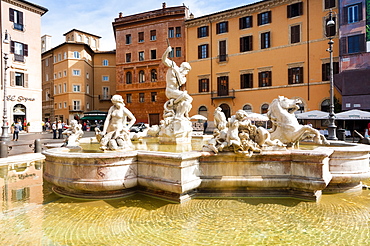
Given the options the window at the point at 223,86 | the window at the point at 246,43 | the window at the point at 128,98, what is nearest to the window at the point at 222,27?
the window at the point at 246,43

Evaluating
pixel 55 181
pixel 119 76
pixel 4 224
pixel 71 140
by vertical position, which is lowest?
pixel 4 224

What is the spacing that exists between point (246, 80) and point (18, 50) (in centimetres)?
2682

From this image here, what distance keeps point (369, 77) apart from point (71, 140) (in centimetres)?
2434

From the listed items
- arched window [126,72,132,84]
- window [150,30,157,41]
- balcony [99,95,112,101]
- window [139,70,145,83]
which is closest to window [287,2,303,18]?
window [150,30,157,41]

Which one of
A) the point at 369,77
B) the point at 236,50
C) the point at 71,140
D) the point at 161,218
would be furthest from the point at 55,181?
the point at 236,50

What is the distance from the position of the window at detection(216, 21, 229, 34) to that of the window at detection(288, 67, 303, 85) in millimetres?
9290

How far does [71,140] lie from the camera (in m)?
7.95

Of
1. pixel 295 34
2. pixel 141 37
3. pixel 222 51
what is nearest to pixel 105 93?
pixel 141 37

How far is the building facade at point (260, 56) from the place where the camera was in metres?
26.4

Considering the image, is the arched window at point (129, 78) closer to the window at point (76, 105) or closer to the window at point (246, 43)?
the window at point (76, 105)

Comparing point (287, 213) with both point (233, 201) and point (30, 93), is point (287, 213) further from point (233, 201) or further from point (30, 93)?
point (30, 93)

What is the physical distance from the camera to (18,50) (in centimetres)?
3045

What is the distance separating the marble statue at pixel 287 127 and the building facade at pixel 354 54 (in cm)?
2047

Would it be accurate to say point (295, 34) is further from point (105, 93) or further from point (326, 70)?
point (105, 93)
